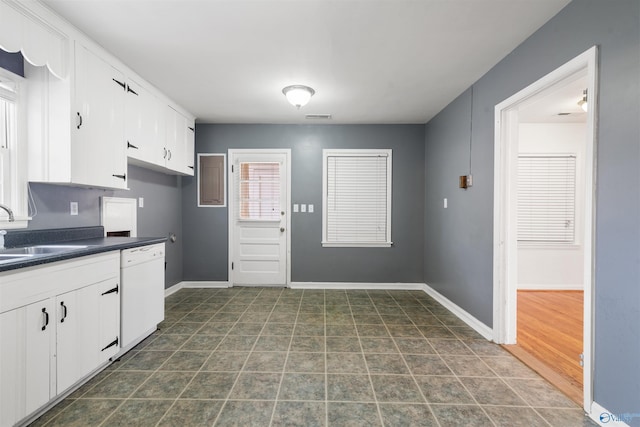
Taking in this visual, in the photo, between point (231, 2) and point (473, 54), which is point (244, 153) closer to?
point (231, 2)

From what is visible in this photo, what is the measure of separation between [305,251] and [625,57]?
12.1ft

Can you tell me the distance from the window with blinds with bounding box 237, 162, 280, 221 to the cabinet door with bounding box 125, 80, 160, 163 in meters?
1.40

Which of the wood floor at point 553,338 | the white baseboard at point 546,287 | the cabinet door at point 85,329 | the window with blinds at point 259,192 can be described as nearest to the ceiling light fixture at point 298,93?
the window with blinds at point 259,192

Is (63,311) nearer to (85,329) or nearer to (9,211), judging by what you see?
(85,329)

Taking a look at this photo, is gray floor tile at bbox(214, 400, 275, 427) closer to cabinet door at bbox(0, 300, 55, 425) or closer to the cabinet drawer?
cabinet door at bbox(0, 300, 55, 425)

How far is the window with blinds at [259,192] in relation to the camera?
14.1 feet

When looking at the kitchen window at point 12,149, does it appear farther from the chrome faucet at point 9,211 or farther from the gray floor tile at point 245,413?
the gray floor tile at point 245,413

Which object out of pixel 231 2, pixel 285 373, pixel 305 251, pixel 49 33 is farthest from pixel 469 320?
pixel 49 33

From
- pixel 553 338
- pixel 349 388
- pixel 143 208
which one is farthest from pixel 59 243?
pixel 553 338

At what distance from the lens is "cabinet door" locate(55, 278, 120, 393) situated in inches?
65.9

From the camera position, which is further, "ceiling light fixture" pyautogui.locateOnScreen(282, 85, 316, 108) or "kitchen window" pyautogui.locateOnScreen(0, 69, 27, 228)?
"ceiling light fixture" pyautogui.locateOnScreen(282, 85, 316, 108)

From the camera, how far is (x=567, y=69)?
179cm

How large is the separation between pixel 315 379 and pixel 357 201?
279 centimetres

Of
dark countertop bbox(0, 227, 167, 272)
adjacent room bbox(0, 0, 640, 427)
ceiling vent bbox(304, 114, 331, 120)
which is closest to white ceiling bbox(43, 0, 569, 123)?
adjacent room bbox(0, 0, 640, 427)
